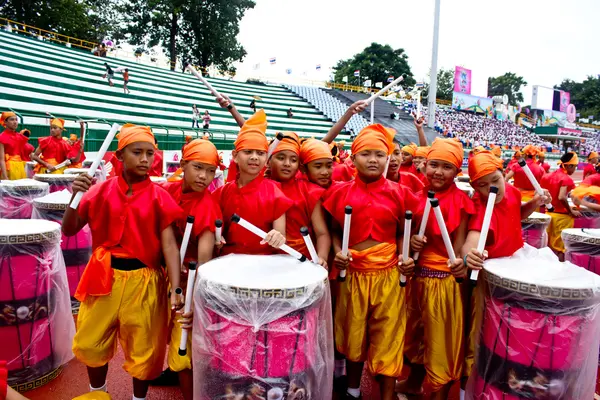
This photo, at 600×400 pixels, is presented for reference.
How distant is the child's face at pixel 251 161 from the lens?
2896 millimetres

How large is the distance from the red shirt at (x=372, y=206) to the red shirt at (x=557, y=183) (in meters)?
4.18

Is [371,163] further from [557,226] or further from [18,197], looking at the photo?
[557,226]

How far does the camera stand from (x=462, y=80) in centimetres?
5228

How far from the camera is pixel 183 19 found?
39.1 m

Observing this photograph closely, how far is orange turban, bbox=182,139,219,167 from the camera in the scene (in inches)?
A: 112

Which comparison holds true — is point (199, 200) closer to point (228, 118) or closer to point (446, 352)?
point (446, 352)

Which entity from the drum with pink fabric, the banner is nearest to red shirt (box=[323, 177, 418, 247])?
the drum with pink fabric

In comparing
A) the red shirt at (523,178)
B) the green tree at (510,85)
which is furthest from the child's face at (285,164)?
the green tree at (510,85)

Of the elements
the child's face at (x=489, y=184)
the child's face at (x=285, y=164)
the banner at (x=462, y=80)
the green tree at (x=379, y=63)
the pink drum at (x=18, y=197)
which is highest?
the green tree at (x=379, y=63)

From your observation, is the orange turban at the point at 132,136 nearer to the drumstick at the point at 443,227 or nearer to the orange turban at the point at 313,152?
the orange turban at the point at 313,152

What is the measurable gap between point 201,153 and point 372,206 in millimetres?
1175

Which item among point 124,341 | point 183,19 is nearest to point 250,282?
point 124,341

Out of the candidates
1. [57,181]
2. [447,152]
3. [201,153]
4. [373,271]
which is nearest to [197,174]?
[201,153]

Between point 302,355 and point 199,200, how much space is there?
125 cm
